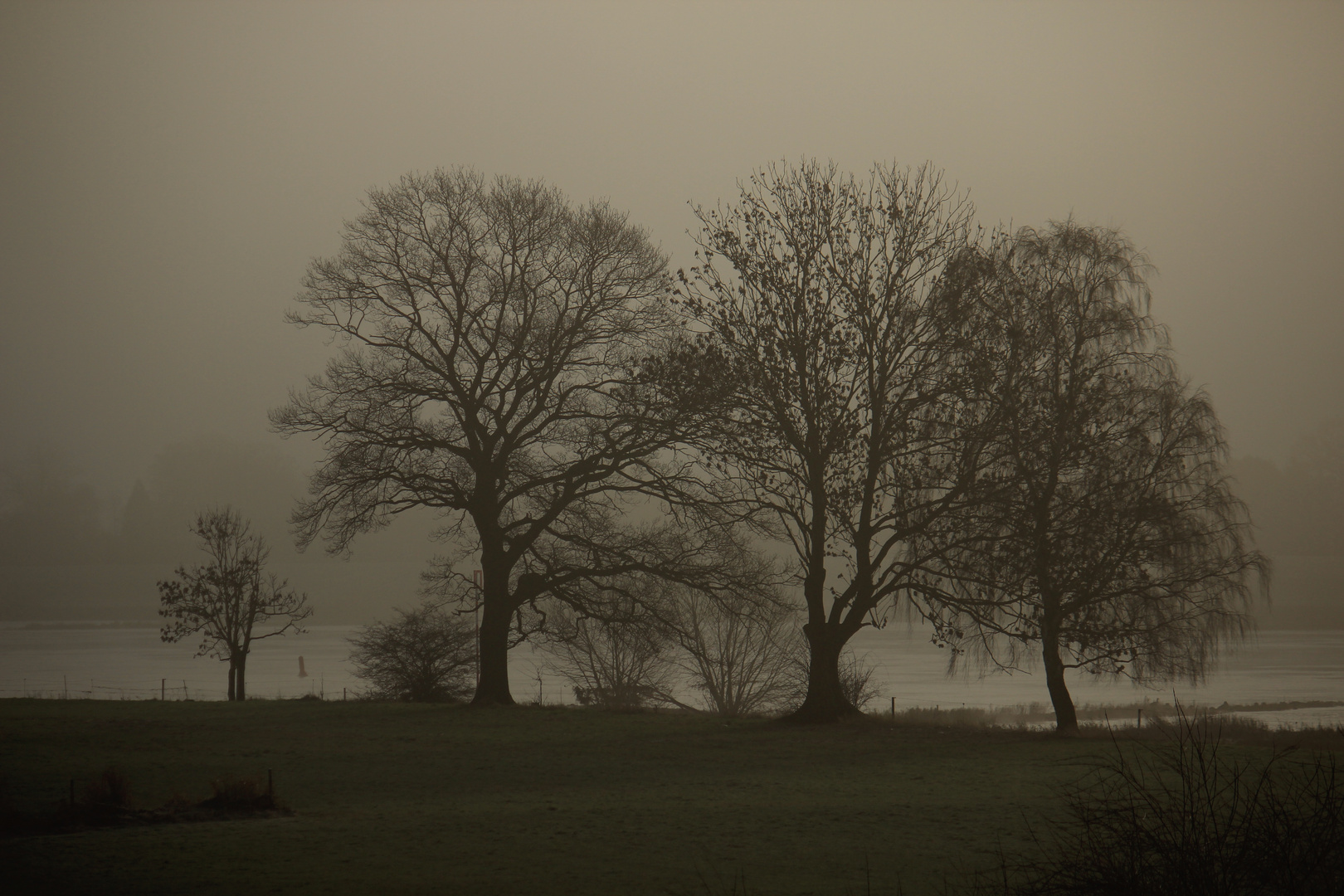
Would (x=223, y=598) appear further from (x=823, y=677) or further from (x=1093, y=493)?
(x=1093, y=493)

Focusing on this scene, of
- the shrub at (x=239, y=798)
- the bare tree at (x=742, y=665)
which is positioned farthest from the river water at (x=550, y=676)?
the shrub at (x=239, y=798)

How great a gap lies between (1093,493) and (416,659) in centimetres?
2188

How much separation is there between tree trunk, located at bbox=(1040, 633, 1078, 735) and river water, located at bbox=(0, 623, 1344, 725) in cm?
1427

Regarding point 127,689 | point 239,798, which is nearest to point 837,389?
point 239,798

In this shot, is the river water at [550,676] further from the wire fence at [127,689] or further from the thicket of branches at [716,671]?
the thicket of branches at [716,671]

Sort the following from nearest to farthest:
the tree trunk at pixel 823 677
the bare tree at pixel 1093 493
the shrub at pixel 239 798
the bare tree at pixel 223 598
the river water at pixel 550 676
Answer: the shrub at pixel 239 798, the bare tree at pixel 1093 493, the tree trunk at pixel 823 677, the bare tree at pixel 223 598, the river water at pixel 550 676

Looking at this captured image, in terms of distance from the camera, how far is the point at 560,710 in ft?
80.2

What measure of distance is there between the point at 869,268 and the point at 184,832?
52.5 feet

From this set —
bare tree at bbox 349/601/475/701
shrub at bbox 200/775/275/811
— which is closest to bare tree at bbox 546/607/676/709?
bare tree at bbox 349/601/475/701

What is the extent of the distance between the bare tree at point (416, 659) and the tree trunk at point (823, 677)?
14547 mm

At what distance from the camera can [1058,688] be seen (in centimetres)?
2078

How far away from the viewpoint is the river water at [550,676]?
4888cm

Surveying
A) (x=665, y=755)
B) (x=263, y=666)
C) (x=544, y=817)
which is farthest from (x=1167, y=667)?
(x=263, y=666)

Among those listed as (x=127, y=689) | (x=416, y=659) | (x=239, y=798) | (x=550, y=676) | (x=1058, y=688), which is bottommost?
(x=550, y=676)
